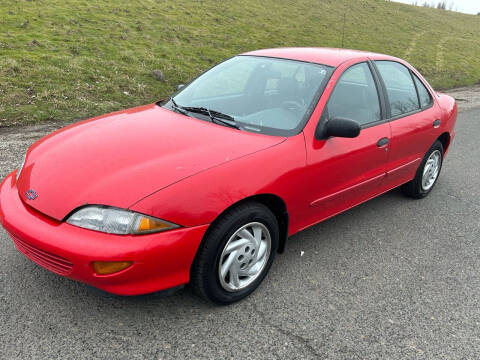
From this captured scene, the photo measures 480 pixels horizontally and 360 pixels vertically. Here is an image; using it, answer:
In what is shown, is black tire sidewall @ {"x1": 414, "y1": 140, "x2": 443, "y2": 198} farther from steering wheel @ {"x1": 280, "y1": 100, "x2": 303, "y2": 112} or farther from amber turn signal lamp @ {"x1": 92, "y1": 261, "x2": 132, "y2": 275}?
amber turn signal lamp @ {"x1": 92, "y1": 261, "x2": 132, "y2": 275}

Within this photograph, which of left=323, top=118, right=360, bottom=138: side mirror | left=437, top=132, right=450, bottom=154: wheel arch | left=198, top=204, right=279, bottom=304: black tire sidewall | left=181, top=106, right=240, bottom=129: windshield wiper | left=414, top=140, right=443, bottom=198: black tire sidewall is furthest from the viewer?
left=437, top=132, right=450, bottom=154: wheel arch

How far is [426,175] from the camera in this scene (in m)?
4.59

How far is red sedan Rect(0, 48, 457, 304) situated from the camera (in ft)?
7.32

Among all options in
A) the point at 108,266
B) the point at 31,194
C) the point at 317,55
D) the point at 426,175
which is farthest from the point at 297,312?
the point at 426,175

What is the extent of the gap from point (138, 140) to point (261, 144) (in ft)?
2.77

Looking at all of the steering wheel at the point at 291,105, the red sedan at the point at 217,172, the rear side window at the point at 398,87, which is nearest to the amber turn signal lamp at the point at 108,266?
the red sedan at the point at 217,172

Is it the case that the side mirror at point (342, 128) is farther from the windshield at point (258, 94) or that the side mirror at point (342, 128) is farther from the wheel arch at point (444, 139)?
the wheel arch at point (444, 139)

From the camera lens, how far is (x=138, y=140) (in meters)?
2.80

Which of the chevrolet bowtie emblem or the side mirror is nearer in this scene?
the chevrolet bowtie emblem

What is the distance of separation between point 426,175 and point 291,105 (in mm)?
Result: 2289

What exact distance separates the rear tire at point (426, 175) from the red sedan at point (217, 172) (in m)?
0.46

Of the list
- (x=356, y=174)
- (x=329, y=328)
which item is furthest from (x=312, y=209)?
(x=329, y=328)

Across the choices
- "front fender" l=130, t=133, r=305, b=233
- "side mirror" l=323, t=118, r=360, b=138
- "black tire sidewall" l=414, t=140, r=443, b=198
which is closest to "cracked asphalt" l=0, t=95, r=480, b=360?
"front fender" l=130, t=133, r=305, b=233

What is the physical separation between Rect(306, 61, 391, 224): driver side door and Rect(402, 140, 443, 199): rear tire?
0.89m
